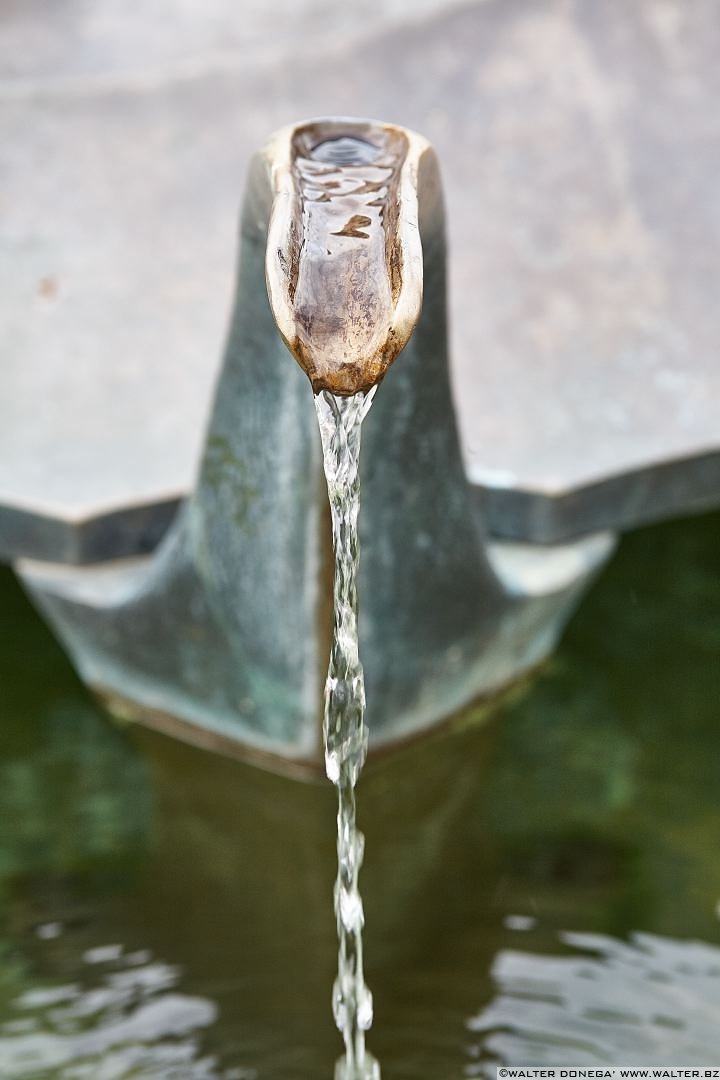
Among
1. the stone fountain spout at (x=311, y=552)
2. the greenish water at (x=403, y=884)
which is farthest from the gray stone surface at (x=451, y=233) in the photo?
the greenish water at (x=403, y=884)

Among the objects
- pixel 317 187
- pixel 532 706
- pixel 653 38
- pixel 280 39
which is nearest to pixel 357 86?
pixel 280 39

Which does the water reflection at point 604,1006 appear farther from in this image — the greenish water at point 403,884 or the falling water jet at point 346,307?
the falling water jet at point 346,307

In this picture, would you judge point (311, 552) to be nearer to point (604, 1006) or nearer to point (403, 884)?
point (403, 884)

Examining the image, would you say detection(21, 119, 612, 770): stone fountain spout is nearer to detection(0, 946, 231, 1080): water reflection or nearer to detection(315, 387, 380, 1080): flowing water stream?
detection(315, 387, 380, 1080): flowing water stream

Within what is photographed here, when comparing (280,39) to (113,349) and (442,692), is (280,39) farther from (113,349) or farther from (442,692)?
(442,692)

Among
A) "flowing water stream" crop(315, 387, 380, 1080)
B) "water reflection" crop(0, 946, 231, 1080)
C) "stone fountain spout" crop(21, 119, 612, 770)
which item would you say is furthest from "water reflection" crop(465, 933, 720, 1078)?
"stone fountain spout" crop(21, 119, 612, 770)

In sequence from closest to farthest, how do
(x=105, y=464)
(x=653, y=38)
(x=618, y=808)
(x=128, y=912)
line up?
(x=128, y=912)
(x=618, y=808)
(x=105, y=464)
(x=653, y=38)
